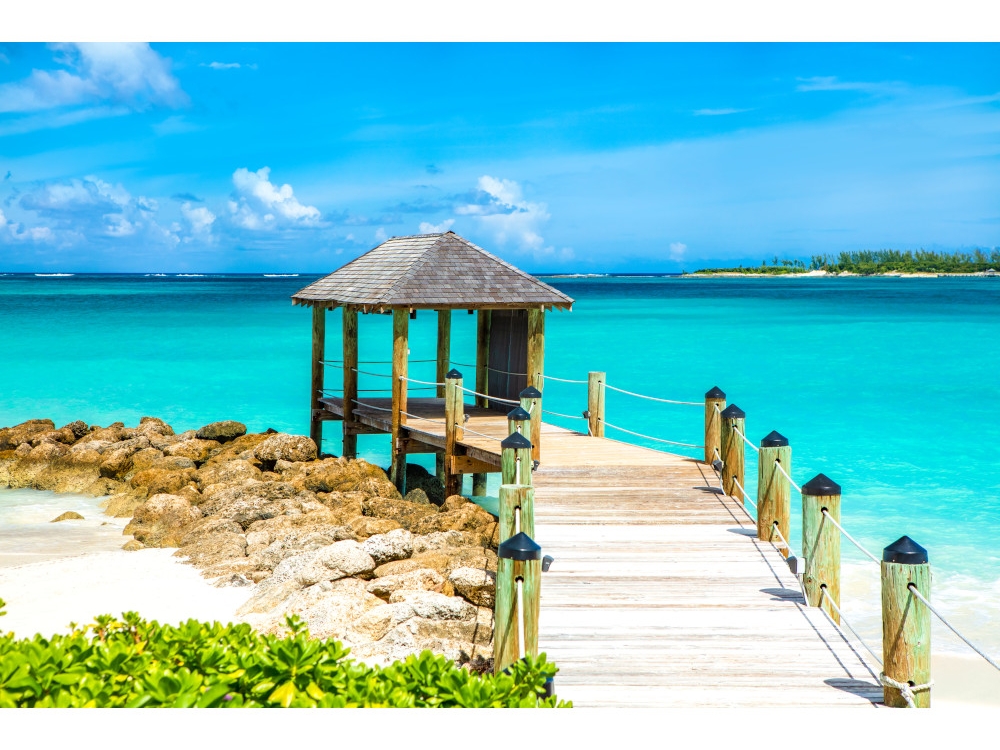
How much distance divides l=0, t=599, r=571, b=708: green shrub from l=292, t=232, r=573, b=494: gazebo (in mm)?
7887

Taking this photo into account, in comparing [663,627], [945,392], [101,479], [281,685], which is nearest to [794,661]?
[663,627]

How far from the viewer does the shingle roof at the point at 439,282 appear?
1345 centimetres

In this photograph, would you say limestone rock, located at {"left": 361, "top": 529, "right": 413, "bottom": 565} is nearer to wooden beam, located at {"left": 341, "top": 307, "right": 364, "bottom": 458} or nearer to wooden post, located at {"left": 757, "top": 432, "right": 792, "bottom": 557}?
wooden post, located at {"left": 757, "top": 432, "right": 792, "bottom": 557}

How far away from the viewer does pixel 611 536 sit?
866cm

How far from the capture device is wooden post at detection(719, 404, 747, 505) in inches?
384

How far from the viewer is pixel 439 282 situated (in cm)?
1380

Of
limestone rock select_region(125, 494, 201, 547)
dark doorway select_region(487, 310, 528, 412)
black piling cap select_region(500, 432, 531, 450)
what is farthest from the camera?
dark doorway select_region(487, 310, 528, 412)

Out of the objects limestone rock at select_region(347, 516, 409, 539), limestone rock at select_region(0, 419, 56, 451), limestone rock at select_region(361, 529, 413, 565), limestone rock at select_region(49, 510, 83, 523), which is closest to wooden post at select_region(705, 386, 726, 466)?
limestone rock at select_region(361, 529, 413, 565)

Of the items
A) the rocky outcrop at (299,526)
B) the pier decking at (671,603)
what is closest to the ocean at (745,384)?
the rocky outcrop at (299,526)

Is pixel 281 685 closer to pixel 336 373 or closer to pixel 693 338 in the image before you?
pixel 336 373

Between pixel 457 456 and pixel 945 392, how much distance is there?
24.6 meters

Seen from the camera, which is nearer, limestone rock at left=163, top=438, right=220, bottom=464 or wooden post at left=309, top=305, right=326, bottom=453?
limestone rock at left=163, top=438, right=220, bottom=464

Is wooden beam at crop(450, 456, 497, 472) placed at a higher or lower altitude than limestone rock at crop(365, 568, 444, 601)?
higher

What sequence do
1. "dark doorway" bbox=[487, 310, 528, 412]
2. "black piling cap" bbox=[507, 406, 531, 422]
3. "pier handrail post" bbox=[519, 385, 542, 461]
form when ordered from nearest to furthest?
"black piling cap" bbox=[507, 406, 531, 422]
"pier handrail post" bbox=[519, 385, 542, 461]
"dark doorway" bbox=[487, 310, 528, 412]
